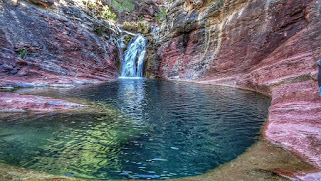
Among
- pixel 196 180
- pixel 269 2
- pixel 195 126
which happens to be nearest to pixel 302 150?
pixel 196 180

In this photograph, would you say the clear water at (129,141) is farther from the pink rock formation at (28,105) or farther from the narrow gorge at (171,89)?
the pink rock formation at (28,105)

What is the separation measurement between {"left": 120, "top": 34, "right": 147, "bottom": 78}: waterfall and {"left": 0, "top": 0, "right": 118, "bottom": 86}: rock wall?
1884 millimetres

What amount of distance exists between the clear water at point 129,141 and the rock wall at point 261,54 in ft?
4.03

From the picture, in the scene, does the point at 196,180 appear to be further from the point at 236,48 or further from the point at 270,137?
the point at 236,48

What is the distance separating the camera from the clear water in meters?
4.33

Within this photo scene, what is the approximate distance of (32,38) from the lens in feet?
72.8

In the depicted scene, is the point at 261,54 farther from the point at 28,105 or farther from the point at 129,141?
the point at 28,105

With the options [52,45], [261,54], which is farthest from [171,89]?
[52,45]

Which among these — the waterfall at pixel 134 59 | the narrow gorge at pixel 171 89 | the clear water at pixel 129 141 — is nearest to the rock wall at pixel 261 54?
the narrow gorge at pixel 171 89

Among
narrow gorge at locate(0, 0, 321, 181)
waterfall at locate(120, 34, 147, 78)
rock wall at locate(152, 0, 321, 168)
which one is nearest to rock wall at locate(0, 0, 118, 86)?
narrow gorge at locate(0, 0, 321, 181)

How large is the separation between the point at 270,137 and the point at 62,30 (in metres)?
26.1

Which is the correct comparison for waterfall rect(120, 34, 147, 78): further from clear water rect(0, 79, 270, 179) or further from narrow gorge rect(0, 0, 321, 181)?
clear water rect(0, 79, 270, 179)

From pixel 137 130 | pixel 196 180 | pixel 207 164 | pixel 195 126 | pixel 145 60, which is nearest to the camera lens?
pixel 196 180

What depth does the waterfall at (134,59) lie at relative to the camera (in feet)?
106
